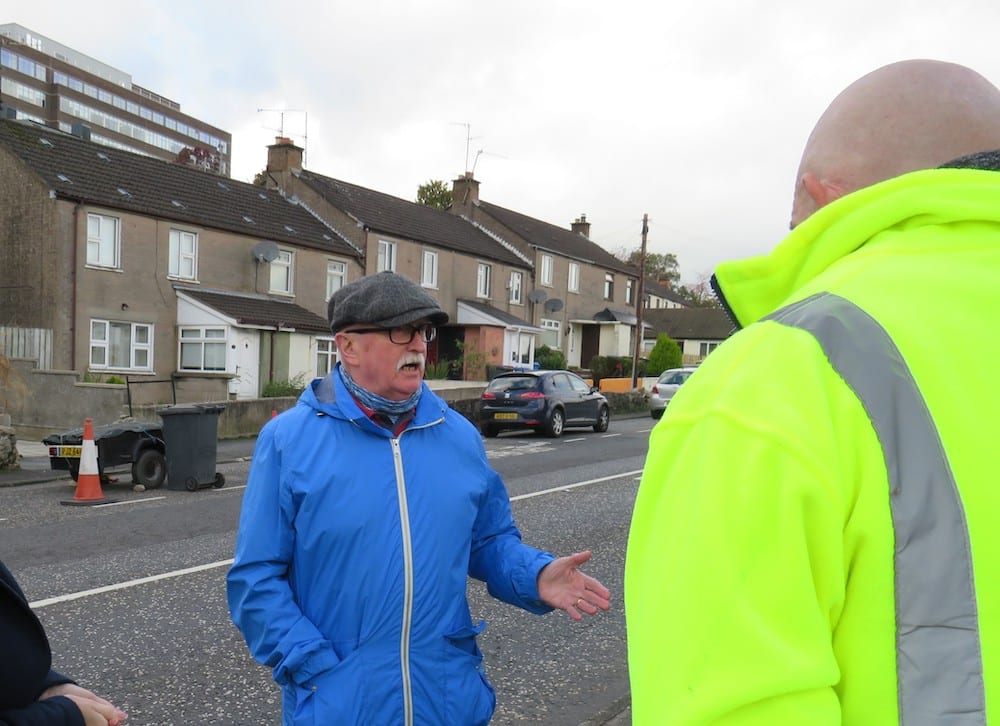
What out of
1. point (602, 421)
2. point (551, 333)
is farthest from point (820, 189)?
point (551, 333)

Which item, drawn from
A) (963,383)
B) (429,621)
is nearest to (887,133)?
(963,383)

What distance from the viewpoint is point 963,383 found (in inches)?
39.3

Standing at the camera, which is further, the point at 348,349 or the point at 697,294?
the point at 697,294

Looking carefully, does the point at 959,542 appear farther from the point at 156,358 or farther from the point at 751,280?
the point at 156,358

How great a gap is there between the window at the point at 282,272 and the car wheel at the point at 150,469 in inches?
661

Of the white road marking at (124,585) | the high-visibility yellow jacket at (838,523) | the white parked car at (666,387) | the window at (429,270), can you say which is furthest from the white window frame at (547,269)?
the high-visibility yellow jacket at (838,523)

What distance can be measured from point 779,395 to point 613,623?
5.20 meters

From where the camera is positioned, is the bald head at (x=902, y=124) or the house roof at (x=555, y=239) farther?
the house roof at (x=555, y=239)

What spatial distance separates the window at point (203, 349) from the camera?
24.2m

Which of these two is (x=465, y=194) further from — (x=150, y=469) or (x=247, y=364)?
(x=150, y=469)

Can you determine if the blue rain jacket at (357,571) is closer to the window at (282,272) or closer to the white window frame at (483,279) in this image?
the window at (282,272)

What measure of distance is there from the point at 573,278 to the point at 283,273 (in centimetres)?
2025

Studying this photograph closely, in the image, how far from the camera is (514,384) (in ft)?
63.2

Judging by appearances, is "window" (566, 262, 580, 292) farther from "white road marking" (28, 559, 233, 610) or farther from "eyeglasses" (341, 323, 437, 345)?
"eyeglasses" (341, 323, 437, 345)
